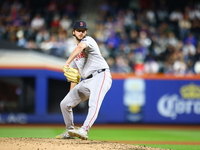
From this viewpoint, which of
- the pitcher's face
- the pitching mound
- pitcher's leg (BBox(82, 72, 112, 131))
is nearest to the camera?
the pitching mound

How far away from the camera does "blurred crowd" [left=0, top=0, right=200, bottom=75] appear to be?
43.3 feet

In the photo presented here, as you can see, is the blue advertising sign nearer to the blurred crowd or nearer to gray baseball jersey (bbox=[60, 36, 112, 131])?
the blurred crowd

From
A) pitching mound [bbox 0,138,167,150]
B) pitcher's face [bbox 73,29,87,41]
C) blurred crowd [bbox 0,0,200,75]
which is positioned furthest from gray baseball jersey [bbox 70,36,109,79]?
blurred crowd [bbox 0,0,200,75]

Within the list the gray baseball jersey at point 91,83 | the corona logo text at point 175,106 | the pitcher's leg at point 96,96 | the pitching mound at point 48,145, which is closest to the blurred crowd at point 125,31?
the corona logo text at point 175,106

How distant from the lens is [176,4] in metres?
17.3

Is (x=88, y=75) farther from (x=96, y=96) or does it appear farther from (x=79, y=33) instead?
(x=79, y=33)

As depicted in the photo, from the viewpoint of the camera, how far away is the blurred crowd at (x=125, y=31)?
43.3 ft

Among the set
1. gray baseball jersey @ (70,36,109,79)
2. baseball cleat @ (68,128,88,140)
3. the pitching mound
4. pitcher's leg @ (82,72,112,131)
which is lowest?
the pitching mound

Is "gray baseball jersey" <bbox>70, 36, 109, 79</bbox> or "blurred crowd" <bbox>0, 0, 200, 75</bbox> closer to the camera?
"gray baseball jersey" <bbox>70, 36, 109, 79</bbox>

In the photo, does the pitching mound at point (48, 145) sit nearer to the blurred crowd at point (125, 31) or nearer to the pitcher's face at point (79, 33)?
the pitcher's face at point (79, 33)

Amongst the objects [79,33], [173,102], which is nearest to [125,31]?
[173,102]

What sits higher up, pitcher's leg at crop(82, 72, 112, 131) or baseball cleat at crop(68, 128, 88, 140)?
pitcher's leg at crop(82, 72, 112, 131)

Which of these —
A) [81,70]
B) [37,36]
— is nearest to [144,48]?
[37,36]

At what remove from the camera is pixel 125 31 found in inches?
589
